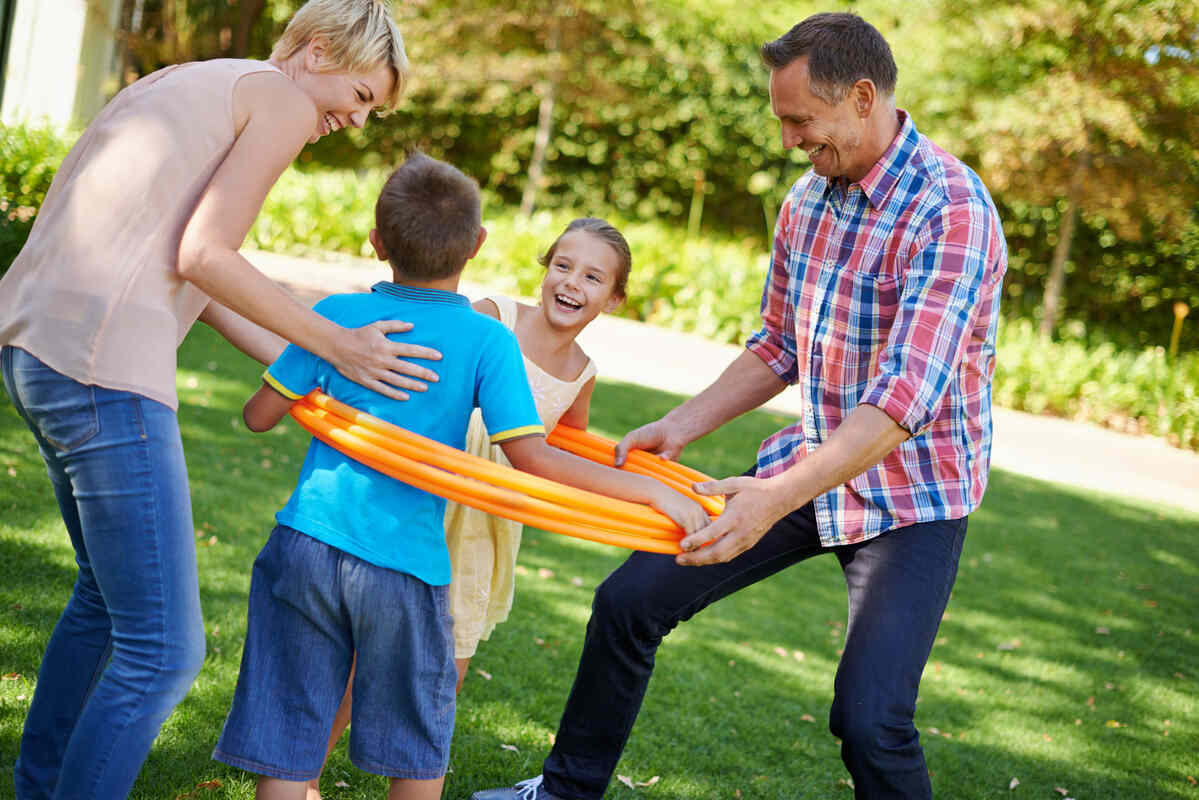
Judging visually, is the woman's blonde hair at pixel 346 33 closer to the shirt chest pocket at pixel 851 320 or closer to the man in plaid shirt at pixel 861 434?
the man in plaid shirt at pixel 861 434

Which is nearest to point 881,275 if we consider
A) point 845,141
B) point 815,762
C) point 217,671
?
point 845,141

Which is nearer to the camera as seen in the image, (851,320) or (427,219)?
(427,219)

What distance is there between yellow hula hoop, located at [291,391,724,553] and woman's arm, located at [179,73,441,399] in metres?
0.11

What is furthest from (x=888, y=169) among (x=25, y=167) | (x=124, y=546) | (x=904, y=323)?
(x=25, y=167)

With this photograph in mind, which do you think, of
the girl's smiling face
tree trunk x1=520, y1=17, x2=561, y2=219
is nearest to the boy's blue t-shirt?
the girl's smiling face

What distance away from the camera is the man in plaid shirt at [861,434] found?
2.68 metres

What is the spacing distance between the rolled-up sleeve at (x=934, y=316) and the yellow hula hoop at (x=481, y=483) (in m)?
0.64

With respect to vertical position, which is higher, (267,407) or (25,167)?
(25,167)

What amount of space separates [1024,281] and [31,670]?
772 inches

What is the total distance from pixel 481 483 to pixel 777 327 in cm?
154

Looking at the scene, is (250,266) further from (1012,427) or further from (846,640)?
(1012,427)

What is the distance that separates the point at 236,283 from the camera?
2.15 metres

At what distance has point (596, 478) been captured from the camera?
254cm

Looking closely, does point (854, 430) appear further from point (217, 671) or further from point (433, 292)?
point (217, 671)
